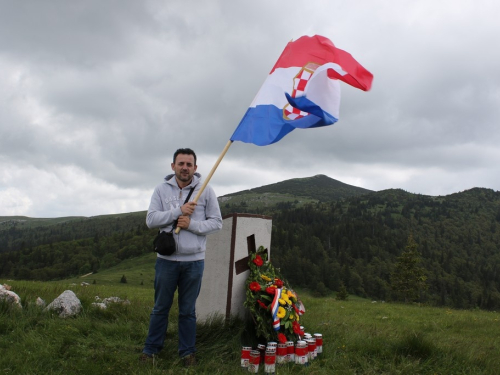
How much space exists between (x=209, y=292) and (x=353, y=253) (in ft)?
472

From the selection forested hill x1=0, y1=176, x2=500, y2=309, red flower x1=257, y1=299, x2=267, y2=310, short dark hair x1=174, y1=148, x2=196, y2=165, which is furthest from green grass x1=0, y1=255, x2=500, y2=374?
forested hill x1=0, y1=176, x2=500, y2=309

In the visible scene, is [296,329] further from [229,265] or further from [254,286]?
[229,265]

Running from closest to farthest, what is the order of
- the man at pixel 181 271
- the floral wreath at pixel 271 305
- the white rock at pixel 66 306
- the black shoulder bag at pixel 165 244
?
1. the black shoulder bag at pixel 165 244
2. the man at pixel 181 271
3. the floral wreath at pixel 271 305
4. the white rock at pixel 66 306

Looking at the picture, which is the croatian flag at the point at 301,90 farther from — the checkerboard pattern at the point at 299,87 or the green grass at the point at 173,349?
the green grass at the point at 173,349

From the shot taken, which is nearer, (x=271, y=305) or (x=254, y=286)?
(x=271, y=305)

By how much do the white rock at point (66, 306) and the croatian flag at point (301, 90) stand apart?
439 cm

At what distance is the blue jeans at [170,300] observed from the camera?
527 cm

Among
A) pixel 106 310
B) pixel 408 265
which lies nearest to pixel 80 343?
pixel 106 310

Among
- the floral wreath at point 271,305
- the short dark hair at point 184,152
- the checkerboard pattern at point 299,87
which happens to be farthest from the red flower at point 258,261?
the checkerboard pattern at point 299,87

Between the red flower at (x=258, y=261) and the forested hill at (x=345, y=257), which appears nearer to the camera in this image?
the red flower at (x=258, y=261)

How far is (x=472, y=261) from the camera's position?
155250 millimetres

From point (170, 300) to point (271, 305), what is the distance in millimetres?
1568

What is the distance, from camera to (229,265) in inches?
266

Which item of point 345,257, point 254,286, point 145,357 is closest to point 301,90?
point 254,286
